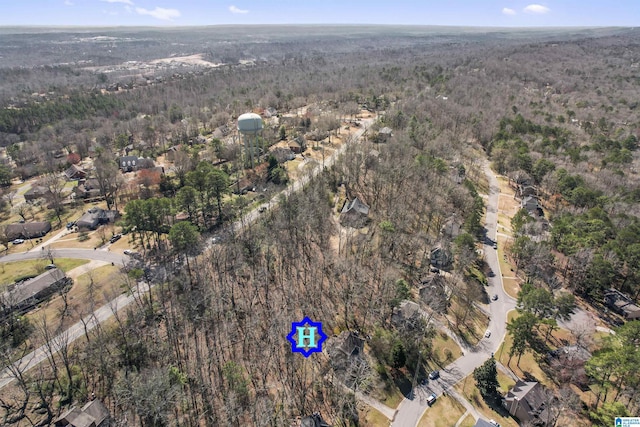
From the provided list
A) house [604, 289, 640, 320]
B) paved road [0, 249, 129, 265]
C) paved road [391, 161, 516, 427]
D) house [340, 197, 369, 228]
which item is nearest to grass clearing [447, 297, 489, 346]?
paved road [391, 161, 516, 427]

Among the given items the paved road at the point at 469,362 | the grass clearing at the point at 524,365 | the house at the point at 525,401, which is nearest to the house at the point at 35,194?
the paved road at the point at 469,362

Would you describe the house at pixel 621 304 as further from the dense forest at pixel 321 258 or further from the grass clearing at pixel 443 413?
the grass clearing at pixel 443 413

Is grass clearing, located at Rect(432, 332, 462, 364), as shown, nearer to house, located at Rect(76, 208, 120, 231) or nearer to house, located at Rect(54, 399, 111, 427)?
house, located at Rect(54, 399, 111, 427)

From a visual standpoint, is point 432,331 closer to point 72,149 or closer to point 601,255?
point 601,255

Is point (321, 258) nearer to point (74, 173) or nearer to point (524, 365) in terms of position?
point (524, 365)

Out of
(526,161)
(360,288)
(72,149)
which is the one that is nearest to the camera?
(360,288)

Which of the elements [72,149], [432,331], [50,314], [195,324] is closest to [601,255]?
[432,331]

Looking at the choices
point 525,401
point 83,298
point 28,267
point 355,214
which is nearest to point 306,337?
point 525,401

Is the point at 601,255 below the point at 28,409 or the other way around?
the other way around
